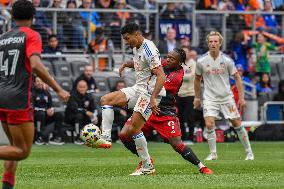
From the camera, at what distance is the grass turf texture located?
1410cm

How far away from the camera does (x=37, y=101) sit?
27.3 metres

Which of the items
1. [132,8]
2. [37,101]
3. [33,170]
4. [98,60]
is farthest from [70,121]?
[33,170]

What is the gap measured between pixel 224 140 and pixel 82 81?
14.2 ft

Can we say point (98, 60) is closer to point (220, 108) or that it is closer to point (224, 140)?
point (224, 140)

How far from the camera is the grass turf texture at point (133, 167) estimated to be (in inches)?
555

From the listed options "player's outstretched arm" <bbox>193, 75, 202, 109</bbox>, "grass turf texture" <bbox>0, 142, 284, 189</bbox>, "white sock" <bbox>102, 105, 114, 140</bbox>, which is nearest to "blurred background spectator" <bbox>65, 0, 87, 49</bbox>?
"grass turf texture" <bbox>0, 142, 284, 189</bbox>

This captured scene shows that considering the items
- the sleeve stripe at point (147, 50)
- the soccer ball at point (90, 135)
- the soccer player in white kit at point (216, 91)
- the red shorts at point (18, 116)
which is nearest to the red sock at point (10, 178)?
the red shorts at point (18, 116)

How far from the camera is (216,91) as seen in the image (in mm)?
21125

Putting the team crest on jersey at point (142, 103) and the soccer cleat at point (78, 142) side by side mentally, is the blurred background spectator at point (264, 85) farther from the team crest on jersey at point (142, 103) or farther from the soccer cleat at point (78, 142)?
the team crest on jersey at point (142, 103)

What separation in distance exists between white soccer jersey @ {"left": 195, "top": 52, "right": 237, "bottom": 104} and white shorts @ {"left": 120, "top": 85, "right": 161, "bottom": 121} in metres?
4.44

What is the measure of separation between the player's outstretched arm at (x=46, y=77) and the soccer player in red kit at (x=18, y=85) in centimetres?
22

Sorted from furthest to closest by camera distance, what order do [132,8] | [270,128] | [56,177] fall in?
[132,8], [270,128], [56,177]

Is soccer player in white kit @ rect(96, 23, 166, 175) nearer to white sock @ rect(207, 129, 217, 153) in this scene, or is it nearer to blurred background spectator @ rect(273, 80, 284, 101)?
white sock @ rect(207, 129, 217, 153)

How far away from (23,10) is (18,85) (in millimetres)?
860
